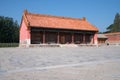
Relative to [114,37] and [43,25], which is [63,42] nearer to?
[43,25]

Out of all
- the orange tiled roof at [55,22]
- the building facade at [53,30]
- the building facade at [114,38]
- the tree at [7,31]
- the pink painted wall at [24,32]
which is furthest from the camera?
the building facade at [114,38]

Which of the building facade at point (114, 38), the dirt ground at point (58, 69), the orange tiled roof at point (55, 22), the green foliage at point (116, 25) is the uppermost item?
the green foliage at point (116, 25)

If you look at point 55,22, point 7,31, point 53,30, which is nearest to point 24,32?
point 53,30

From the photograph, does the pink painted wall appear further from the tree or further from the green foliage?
the green foliage

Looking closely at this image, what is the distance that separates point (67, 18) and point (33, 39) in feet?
36.3

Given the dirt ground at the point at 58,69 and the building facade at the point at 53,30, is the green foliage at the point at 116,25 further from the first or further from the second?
the dirt ground at the point at 58,69

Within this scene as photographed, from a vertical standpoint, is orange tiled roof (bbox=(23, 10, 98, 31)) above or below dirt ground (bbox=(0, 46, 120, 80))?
above

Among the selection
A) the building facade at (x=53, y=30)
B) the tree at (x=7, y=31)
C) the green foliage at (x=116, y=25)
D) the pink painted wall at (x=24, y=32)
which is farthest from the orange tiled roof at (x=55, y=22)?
the green foliage at (x=116, y=25)

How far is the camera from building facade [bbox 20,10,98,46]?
34344 mm

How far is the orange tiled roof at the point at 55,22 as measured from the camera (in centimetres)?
3492

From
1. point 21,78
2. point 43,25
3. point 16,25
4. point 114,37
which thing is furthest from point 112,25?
point 21,78

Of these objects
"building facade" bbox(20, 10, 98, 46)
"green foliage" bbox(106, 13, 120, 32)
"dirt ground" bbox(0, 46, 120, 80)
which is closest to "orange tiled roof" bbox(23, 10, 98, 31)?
"building facade" bbox(20, 10, 98, 46)

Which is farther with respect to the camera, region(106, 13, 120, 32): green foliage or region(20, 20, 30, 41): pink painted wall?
region(106, 13, 120, 32): green foliage

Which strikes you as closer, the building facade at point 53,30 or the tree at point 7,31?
the building facade at point 53,30
